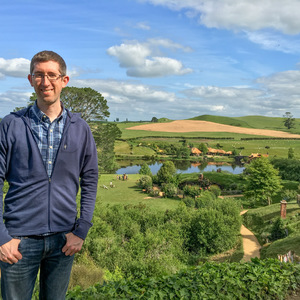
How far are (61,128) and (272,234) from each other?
21.6m

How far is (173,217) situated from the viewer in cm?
2500

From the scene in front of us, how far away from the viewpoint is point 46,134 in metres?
2.85

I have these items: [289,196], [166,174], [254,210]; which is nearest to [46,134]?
[254,210]

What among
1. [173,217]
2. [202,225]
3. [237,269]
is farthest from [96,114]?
[237,269]

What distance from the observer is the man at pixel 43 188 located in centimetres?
265

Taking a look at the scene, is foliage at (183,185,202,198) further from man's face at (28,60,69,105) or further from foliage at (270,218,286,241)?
man's face at (28,60,69,105)

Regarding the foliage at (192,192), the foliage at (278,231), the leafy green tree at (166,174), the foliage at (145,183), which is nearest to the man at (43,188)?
the foliage at (278,231)

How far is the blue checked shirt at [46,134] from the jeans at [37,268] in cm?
68

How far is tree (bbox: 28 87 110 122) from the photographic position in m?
27.3

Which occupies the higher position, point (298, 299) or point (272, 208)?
point (298, 299)

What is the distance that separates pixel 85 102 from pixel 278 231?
21.5 m

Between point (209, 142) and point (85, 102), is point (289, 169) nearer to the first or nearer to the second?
point (85, 102)

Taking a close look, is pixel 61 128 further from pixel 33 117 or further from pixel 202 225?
pixel 202 225

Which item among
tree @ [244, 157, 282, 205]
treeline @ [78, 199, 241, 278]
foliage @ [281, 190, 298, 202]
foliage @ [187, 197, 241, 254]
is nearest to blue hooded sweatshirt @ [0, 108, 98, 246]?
treeline @ [78, 199, 241, 278]
